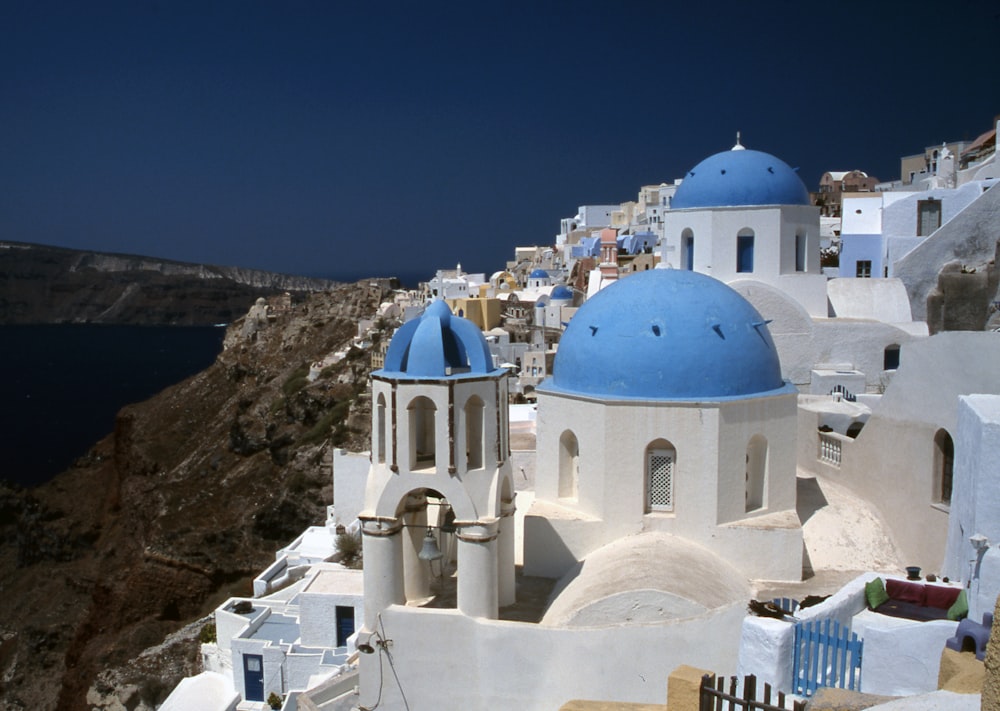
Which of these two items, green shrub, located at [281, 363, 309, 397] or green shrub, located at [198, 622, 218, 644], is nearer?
green shrub, located at [198, 622, 218, 644]

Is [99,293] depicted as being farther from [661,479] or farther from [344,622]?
[661,479]

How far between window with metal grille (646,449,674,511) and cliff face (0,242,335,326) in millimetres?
156653

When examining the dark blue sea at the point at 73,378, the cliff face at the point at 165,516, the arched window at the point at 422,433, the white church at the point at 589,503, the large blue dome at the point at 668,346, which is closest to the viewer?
the white church at the point at 589,503

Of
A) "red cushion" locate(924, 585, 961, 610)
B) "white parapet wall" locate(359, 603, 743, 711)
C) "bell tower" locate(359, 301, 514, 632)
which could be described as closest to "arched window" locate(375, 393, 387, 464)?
"bell tower" locate(359, 301, 514, 632)

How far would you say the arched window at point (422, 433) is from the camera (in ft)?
32.9

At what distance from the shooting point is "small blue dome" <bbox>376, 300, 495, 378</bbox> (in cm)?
984

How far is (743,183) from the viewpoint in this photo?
18719mm

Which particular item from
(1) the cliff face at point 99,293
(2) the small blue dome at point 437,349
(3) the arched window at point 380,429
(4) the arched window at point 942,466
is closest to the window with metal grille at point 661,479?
(2) the small blue dome at point 437,349

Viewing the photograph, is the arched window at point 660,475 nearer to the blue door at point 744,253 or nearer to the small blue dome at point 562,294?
the blue door at point 744,253

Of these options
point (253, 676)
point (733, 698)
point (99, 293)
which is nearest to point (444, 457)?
point (733, 698)

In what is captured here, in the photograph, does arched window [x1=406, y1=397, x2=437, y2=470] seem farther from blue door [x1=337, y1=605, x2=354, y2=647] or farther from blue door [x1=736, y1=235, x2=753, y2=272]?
blue door [x1=736, y1=235, x2=753, y2=272]

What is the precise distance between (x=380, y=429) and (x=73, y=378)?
96243 millimetres

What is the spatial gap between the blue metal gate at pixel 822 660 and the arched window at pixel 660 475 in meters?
3.26

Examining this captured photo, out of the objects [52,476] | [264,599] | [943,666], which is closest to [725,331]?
[943,666]
